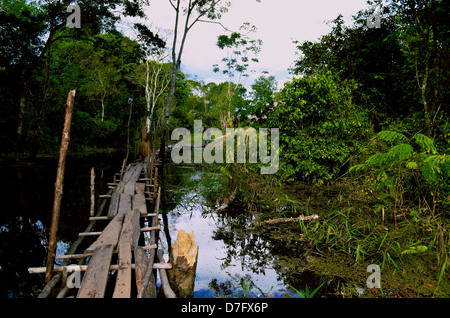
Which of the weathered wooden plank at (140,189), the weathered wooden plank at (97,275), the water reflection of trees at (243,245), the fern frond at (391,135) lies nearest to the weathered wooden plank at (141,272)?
the weathered wooden plank at (97,275)

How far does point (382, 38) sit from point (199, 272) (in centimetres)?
1447

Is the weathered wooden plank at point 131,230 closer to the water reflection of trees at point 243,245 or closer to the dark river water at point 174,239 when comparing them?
the dark river water at point 174,239

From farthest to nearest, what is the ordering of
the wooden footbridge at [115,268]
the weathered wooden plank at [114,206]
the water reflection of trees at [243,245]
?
1. the weathered wooden plank at [114,206]
2. the water reflection of trees at [243,245]
3. the wooden footbridge at [115,268]

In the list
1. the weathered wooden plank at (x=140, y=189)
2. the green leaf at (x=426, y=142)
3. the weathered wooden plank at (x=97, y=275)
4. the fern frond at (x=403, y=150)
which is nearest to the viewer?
the weathered wooden plank at (x=97, y=275)

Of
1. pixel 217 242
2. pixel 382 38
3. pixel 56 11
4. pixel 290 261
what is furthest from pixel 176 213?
pixel 56 11

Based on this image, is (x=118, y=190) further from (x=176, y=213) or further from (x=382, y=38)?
(x=382, y=38)

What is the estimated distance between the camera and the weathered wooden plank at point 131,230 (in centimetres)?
444

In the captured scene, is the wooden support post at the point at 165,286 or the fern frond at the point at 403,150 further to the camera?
the fern frond at the point at 403,150

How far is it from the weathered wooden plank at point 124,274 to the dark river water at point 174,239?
46.3 inches

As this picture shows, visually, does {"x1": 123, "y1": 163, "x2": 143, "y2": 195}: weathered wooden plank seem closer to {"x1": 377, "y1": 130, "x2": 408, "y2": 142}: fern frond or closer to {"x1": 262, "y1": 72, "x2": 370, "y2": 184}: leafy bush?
{"x1": 262, "y1": 72, "x2": 370, "y2": 184}: leafy bush

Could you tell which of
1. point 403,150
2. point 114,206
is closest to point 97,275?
point 114,206

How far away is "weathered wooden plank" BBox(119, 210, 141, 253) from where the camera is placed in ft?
14.6

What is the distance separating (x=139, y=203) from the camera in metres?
7.07

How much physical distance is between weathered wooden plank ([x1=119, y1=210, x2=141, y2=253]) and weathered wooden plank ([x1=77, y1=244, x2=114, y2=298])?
1.60ft
